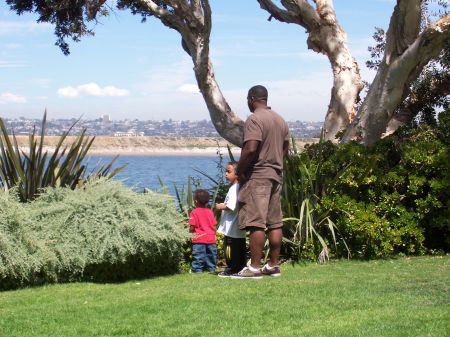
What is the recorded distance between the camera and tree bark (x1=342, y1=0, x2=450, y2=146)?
406 inches

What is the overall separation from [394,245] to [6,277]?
4634 millimetres

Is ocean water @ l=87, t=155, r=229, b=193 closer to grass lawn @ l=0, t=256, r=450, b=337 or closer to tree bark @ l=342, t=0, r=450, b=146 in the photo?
grass lawn @ l=0, t=256, r=450, b=337

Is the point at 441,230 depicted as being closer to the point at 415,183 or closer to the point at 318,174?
the point at 415,183

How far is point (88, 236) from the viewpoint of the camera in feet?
27.0

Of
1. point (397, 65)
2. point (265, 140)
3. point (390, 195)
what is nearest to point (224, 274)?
point (265, 140)

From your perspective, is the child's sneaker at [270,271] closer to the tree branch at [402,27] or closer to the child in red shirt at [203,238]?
the child in red shirt at [203,238]

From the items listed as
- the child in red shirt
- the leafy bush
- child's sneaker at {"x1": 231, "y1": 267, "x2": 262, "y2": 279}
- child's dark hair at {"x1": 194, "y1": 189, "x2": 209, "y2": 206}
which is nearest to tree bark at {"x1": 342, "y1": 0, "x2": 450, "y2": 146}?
the leafy bush

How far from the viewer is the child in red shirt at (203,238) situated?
906cm

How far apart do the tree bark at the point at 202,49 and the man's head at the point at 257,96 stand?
4191 millimetres

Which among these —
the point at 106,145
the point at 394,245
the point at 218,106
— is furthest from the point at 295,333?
the point at 106,145

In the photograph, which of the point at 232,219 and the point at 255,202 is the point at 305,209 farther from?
the point at 255,202

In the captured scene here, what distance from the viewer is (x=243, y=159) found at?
26.2ft

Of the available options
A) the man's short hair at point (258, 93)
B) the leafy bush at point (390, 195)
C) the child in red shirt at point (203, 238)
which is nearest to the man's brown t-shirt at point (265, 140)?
the man's short hair at point (258, 93)

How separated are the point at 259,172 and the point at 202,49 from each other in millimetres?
4691
